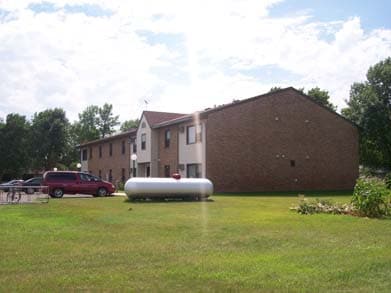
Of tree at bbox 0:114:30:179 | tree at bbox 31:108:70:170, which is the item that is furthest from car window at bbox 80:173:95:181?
tree at bbox 31:108:70:170

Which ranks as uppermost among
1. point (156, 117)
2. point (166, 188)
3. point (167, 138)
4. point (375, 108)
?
point (375, 108)

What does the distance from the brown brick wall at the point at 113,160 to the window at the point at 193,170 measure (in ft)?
42.6

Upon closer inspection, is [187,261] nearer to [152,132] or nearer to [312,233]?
[312,233]

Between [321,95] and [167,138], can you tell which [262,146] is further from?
[321,95]

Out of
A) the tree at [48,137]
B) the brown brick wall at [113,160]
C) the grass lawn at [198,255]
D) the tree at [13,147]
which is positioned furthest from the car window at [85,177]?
the tree at [48,137]

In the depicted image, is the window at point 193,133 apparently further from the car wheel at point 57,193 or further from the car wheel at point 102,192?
the car wheel at point 57,193

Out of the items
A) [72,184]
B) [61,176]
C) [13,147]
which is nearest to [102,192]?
[72,184]

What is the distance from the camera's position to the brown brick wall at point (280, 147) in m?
37.6

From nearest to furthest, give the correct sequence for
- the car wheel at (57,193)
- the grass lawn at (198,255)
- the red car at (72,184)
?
the grass lawn at (198,255) < the car wheel at (57,193) < the red car at (72,184)

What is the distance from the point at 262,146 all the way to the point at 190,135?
17.4ft

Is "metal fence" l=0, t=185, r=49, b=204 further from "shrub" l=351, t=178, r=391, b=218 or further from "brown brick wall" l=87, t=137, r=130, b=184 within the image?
"brown brick wall" l=87, t=137, r=130, b=184

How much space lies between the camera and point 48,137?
77.5 metres

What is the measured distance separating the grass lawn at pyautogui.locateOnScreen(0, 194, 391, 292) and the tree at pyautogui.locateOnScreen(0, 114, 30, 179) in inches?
2306

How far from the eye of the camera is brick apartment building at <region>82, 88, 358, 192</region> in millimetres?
37500
